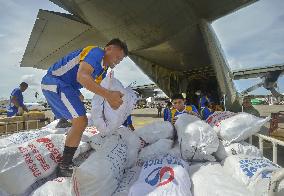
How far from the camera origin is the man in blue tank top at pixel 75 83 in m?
2.10

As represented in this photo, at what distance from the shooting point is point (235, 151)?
272cm

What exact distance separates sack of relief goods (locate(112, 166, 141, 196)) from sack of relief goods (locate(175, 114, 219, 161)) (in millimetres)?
514

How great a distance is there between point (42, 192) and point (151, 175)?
2.40 feet

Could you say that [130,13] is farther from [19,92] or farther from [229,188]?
[229,188]

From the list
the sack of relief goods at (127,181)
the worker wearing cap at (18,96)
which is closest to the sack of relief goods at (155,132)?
the sack of relief goods at (127,181)

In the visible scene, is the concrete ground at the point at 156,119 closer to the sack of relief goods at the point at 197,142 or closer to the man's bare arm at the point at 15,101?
the sack of relief goods at the point at 197,142

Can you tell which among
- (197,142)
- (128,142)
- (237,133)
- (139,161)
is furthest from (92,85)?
(237,133)

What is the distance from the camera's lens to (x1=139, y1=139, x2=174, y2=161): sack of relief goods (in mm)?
2674

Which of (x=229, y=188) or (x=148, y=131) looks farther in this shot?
(x=148, y=131)

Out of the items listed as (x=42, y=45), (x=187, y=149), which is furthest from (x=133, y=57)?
(x=187, y=149)

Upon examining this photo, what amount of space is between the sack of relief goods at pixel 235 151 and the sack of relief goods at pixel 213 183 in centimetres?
47

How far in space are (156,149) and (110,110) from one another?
0.65 m

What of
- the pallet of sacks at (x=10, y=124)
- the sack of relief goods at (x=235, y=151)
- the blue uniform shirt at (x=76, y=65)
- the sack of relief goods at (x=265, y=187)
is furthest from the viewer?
the pallet of sacks at (x=10, y=124)

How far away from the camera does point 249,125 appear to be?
2.99m
